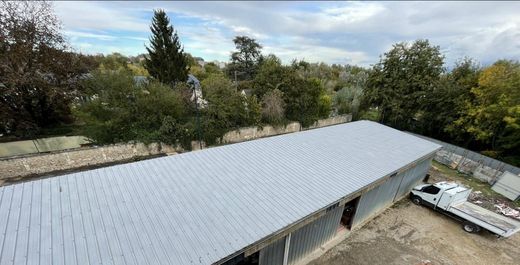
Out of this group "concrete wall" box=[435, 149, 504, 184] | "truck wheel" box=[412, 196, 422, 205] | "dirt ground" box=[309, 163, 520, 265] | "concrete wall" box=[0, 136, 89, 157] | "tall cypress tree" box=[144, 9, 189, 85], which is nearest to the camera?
"dirt ground" box=[309, 163, 520, 265]

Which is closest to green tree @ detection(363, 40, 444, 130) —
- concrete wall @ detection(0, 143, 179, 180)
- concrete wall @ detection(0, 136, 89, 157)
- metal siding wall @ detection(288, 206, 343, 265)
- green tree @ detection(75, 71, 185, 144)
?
metal siding wall @ detection(288, 206, 343, 265)

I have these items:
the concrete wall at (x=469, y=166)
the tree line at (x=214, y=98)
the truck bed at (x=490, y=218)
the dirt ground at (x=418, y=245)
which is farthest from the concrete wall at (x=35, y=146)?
the concrete wall at (x=469, y=166)

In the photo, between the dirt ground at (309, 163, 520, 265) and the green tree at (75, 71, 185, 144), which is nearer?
the dirt ground at (309, 163, 520, 265)

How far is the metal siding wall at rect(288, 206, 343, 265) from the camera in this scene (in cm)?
655

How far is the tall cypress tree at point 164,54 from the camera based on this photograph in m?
24.8

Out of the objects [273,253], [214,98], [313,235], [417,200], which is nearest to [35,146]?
[214,98]

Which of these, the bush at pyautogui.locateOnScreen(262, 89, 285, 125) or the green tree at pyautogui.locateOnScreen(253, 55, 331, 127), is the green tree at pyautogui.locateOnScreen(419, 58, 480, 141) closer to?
the green tree at pyautogui.locateOnScreen(253, 55, 331, 127)

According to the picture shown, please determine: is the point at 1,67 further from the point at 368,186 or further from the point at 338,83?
the point at 338,83

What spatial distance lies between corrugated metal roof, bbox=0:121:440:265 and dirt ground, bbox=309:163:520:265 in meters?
2.45

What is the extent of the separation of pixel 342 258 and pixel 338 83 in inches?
1719

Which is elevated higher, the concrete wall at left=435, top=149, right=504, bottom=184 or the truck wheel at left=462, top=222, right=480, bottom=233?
the concrete wall at left=435, top=149, right=504, bottom=184

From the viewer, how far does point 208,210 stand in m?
5.57

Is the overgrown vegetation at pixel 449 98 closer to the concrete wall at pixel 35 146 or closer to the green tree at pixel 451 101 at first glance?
the green tree at pixel 451 101

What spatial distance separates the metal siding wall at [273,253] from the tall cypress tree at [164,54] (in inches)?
908
